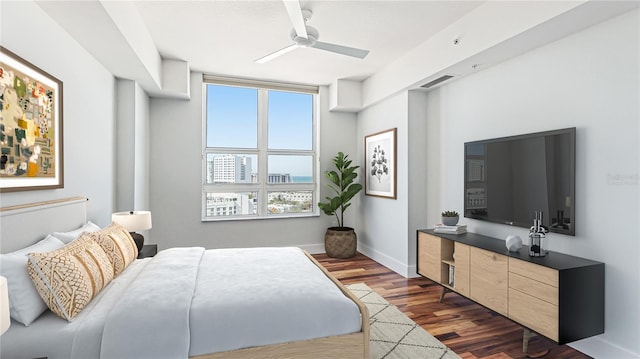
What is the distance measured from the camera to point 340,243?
479 cm

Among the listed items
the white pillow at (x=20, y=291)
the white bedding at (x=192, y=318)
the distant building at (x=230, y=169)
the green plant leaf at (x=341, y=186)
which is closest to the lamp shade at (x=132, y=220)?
the white bedding at (x=192, y=318)

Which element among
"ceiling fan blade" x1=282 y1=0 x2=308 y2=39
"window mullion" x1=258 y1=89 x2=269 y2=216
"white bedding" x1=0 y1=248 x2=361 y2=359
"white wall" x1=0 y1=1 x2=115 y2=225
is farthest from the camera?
"window mullion" x1=258 y1=89 x2=269 y2=216

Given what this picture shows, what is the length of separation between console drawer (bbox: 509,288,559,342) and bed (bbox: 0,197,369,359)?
123cm

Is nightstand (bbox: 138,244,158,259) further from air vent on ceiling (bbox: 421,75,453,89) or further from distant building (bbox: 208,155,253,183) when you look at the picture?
air vent on ceiling (bbox: 421,75,453,89)

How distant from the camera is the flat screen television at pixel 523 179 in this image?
7.93ft

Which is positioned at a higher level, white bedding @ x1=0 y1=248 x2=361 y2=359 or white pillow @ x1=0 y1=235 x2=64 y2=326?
white pillow @ x1=0 y1=235 x2=64 y2=326

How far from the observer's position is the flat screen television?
2418mm

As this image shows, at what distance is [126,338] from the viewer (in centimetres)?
147

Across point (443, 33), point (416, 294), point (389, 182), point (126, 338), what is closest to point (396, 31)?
point (443, 33)

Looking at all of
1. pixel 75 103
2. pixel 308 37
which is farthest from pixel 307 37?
pixel 75 103

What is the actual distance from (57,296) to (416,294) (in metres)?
3.04

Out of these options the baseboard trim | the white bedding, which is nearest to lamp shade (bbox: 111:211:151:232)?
the white bedding

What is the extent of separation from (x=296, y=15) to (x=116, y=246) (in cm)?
206

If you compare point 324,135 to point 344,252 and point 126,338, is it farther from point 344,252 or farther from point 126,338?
point 126,338
